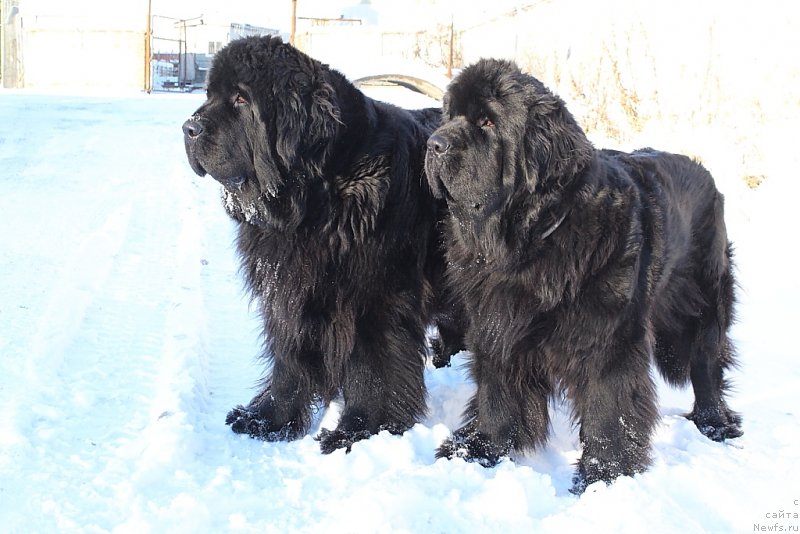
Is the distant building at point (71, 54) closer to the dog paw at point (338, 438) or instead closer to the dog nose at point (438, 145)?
the dog paw at point (338, 438)

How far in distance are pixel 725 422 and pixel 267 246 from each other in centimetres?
231

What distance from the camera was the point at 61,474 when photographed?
103 inches

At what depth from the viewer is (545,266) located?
2791 millimetres

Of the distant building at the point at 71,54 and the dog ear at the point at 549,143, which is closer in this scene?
the dog ear at the point at 549,143

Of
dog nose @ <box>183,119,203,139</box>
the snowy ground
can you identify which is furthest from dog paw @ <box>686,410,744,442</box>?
dog nose @ <box>183,119,203,139</box>

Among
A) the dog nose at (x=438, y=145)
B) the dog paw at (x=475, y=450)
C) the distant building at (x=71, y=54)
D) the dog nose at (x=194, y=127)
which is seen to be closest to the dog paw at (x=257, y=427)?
the dog paw at (x=475, y=450)

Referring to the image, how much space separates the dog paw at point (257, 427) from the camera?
326 centimetres

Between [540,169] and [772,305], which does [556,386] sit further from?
[772,305]

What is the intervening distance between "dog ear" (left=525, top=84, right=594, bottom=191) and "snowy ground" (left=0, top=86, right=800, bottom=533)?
1095mm

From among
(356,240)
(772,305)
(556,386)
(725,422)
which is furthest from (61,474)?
(772,305)

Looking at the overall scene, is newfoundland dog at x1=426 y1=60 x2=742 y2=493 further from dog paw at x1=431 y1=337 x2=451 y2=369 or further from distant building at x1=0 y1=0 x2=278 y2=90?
distant building at x1=0 y1=0 x2=278 y2=90

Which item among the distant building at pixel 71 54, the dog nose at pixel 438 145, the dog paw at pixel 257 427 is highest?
the distant building at pixel 71 54

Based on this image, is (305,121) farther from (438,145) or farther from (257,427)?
(257,427)

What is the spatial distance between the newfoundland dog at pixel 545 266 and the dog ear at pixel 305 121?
0.49 meters
